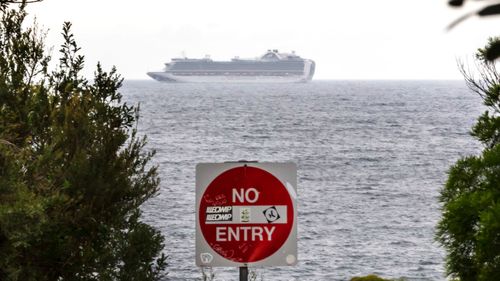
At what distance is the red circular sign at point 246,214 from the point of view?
10.4 feet

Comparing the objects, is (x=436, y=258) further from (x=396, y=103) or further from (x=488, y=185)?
(x=396, y=103)

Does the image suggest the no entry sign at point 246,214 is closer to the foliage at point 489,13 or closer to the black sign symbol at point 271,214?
the black sign symbol at point 271,214

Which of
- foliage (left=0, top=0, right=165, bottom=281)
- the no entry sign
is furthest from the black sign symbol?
foliage (left=0, top=0, right=165, bottom=281)

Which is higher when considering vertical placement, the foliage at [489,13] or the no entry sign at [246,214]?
the foliage at [489,13]

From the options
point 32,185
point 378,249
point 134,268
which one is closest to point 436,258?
point 378,249

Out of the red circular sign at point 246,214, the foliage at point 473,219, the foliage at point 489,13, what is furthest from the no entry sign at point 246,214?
the foliage at point 473,219

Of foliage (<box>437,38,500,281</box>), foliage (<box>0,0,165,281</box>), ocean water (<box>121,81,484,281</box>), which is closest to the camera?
foliage (<box>437,38,500,281</box>)

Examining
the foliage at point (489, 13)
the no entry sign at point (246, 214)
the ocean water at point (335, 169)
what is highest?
the foliage at point (489, 13)

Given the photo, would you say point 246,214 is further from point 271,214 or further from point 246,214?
point 271,214

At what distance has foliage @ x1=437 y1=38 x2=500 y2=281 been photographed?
24.5 feet

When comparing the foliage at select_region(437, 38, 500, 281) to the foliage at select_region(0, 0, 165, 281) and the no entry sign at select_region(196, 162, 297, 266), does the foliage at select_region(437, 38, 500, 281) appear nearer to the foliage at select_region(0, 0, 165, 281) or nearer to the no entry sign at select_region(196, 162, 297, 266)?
the no entry sign at select_region(196, 162, 297, 266)

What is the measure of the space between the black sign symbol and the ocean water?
719cm

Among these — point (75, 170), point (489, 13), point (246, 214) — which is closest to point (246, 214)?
point (246, 214)

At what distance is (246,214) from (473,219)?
5.53 m
